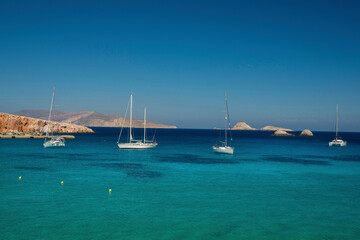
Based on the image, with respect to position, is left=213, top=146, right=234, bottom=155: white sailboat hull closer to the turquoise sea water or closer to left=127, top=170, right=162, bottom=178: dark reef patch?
the turquoise sea water

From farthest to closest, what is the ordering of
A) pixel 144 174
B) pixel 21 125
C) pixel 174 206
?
pixel 21 125, pixel 144 174, pixel 174 206

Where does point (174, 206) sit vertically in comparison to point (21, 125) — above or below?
below

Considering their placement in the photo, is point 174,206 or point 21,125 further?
point 21,125

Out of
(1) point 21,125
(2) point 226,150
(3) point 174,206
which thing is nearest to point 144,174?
(3) point 174,206

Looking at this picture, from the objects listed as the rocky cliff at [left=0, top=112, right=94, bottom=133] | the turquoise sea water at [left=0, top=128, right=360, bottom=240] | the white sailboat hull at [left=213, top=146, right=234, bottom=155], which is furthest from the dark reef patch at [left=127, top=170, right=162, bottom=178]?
the rocky cliff at [left=0, top=112, right=94, bottom=133]

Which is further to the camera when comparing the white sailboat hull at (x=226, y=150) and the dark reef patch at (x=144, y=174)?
the white sailboat hull at (x=226, y=150)

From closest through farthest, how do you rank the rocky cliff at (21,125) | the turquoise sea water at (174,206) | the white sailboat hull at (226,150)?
the turquoise sea water at (174,206)
the white sailboat hull at (226,150)
the rocky cliff at (21,125)

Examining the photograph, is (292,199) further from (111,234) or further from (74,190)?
(74,190)

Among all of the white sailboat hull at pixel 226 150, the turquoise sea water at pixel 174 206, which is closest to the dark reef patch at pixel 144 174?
the turquoise sea water at pixel 174 206

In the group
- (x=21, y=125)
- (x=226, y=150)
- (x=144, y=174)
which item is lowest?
(x=144, y=174)

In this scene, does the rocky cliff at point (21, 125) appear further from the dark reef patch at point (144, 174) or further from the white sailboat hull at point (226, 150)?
the dark reef patch at point (144, 174)

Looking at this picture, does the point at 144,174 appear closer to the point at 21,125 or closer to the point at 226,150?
the point at 226,150

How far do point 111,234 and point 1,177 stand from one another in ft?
73.8

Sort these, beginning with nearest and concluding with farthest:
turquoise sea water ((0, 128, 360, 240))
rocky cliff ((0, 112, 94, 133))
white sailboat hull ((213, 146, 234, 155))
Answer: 1. turquoise sea water ((0, 128, 360, 240))
2. white sailboat hull ((213, 146, 234, 155))
3. rocky cliff ((0, 112, 94, 133))
